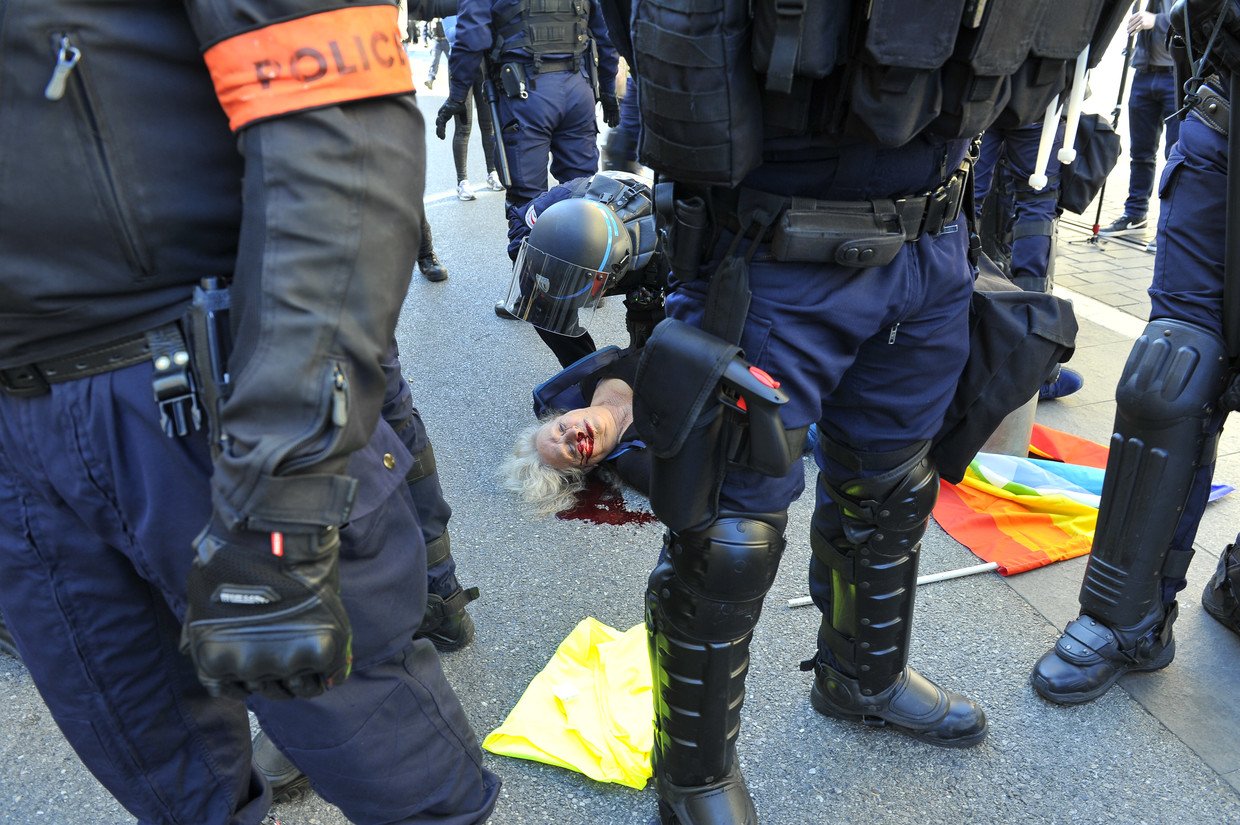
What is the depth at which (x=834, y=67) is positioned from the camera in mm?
1217

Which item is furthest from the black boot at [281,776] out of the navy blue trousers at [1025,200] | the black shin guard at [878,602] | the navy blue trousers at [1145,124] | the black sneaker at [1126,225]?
the black sneaker at [1126,225]

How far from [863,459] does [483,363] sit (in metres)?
2.65

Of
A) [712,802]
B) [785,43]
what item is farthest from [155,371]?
[712,802]

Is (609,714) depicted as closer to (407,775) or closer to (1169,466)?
(407,775)

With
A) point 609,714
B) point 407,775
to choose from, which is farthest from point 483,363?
point 407,775

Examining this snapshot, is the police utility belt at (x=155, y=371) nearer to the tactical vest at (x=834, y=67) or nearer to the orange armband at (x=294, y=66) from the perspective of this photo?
the orange armband at (x=294, y=66)

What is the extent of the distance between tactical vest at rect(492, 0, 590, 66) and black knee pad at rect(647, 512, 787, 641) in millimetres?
3619

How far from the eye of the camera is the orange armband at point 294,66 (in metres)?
0.87

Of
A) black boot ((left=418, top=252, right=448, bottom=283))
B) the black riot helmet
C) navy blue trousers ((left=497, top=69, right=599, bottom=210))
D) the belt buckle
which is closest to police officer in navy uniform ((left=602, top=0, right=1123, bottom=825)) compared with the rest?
the belt buckle

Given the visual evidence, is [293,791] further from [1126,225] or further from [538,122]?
[1126,225]

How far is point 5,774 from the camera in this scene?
1939 millimetres

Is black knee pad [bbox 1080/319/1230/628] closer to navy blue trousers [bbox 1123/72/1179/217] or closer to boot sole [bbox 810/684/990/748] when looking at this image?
boot sole [bbox 810/684/990/748]

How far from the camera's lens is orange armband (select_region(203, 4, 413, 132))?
0.87 metres

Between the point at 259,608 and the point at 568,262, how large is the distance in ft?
6.25
